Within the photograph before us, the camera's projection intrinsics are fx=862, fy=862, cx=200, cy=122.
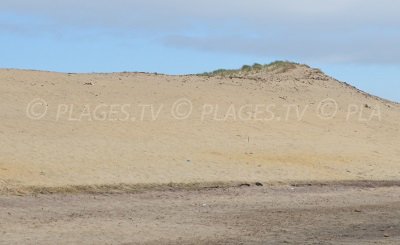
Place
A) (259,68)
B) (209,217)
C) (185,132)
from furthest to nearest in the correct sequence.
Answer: (259,68) → (185,132) → (209,217)

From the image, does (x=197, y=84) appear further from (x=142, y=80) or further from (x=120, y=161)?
(x=120, y=161)

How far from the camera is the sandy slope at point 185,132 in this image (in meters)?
18.8

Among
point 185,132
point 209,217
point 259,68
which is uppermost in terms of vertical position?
point 259,68

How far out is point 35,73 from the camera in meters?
28.6

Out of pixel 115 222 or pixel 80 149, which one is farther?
pixel 80 149

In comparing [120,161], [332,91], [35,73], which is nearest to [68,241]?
[120,161]

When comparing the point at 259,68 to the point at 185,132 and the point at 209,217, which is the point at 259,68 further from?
the point at 209,217

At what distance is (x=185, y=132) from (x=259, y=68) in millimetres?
13803

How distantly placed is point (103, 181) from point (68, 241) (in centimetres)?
570

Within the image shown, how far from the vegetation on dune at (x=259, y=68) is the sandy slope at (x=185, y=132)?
2.42 meters

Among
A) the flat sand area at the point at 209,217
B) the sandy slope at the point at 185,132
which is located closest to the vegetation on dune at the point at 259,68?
the sandy slope at the point at 185,132

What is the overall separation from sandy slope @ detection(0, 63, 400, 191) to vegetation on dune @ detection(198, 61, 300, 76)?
242 cm

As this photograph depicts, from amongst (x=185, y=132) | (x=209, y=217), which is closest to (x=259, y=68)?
(x=185, y=132)

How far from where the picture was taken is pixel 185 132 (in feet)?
76.2
